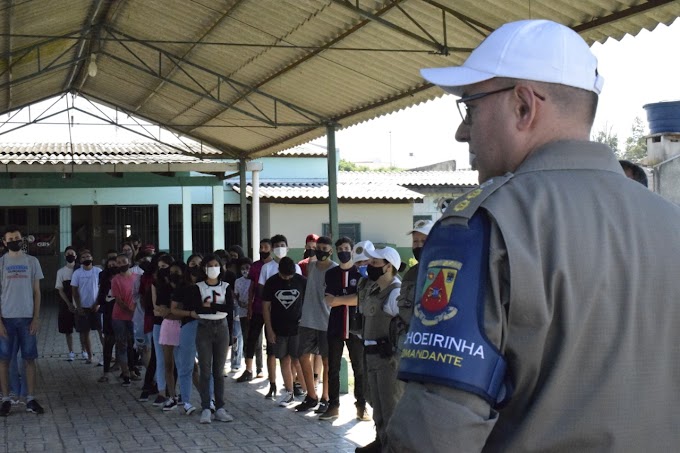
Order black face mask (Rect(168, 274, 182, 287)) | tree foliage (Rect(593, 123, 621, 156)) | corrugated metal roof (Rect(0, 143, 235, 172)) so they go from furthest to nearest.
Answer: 1. tree foliage (Rect(593, 123, 621, 156))
2. corrugated metal roof (Rect(0, 143, 235, 172))
3. black face mask (Rect(168, 274, 182, 287))

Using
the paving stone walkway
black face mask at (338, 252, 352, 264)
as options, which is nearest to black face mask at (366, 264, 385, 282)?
the paving stone walkway

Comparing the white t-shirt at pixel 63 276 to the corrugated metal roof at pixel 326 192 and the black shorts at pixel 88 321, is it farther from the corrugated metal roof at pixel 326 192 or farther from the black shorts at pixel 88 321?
the corrugated metal roof at pixel 326 192

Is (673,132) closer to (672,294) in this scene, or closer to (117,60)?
(117,60)

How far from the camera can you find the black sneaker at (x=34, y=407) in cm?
1042

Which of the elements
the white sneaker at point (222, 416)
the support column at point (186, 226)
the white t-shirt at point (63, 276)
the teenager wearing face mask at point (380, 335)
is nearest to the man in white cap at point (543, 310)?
the teenager wearing face mask at point (380, 335)

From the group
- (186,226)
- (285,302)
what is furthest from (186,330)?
(186,226)

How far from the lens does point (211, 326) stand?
9.84 m

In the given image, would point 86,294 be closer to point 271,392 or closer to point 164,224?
point 271,392

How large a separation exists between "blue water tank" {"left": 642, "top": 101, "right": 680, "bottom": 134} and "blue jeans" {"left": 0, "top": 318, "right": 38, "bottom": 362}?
36.9 ft

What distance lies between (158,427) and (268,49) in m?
5.44

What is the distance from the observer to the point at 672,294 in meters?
1.58

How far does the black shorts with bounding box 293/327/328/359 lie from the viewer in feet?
34.4

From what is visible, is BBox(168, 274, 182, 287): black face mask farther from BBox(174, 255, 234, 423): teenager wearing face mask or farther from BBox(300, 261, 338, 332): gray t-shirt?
BBox(300, 261, 338, 332): gray t-shirt

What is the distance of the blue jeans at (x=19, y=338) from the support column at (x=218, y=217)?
597 inches
